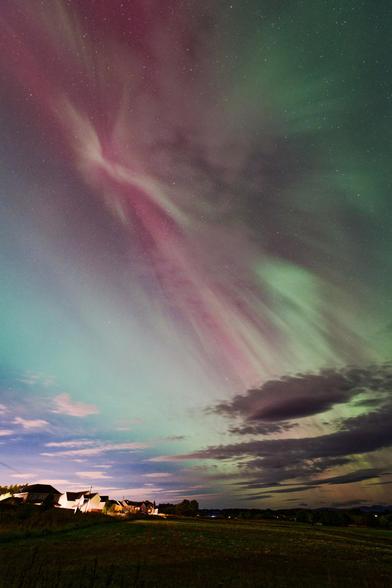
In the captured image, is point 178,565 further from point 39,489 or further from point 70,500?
point 39,489

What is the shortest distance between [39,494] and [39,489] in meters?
4.71

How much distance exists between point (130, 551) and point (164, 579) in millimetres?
16328

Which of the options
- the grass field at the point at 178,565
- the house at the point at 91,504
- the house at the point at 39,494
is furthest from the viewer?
the house at the point at 39,494

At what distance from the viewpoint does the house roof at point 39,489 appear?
15675 centimetres

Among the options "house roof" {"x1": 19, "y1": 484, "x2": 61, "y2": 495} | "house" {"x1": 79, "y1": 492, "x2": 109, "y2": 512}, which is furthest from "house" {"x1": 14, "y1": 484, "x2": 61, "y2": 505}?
"house" {"x1": 79, "y1": 492, "x2": 109, "y2": 512}

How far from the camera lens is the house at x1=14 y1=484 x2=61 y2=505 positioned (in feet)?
488

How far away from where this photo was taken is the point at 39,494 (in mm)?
154250

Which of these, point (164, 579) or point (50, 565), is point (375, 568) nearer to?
point (164, 579)

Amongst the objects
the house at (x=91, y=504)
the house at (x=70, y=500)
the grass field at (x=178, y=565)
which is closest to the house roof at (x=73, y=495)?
the house at (x=70, y=500)

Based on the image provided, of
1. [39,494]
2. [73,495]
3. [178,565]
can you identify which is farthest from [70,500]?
[178,565]

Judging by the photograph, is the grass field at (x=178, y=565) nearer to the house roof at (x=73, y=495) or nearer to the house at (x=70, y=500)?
the house at (x=70, y=500)

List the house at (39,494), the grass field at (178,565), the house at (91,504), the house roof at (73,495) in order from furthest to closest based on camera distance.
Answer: the house roof at (73,495) < the house at (39,494) < the house at (91,504) < the grass field at (178,565)

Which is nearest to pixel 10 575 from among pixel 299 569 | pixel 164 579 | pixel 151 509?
pixel 164 579

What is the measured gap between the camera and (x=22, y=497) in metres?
148
